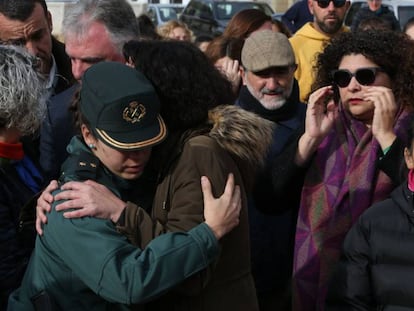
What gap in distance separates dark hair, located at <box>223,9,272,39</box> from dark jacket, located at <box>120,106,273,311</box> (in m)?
3.16

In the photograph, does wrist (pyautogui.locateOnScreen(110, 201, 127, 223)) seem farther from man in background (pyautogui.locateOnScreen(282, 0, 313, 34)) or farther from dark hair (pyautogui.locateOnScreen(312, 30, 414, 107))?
man in background (pyautogui.locateOnScreen(282, 0, 313, 34))

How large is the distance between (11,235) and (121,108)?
0.77m

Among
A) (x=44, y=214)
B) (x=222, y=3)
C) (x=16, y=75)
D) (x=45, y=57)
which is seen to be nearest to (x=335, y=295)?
(x=44, y=214)

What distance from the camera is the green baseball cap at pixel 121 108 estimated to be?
2174 mm

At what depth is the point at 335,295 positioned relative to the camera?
2699 millimetres

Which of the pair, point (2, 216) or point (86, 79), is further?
point (2, 216)

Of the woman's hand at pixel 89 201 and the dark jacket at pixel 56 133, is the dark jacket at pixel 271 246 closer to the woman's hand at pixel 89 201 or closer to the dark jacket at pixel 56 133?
the dark jacket at pixel 56 133

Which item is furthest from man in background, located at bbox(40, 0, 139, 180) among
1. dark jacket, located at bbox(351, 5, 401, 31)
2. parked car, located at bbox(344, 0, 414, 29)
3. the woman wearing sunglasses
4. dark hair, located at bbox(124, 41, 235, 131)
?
parked car, located at bbox(344, 0, 414, 29)

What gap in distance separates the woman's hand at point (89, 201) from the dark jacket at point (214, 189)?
0.44 feet

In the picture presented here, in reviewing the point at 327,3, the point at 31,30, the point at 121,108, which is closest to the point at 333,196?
the point at 121,108

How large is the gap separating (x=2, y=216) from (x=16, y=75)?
0.51 m

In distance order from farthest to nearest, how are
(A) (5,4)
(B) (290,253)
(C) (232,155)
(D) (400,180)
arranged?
1. (A) (5,4)
2. (B) (290,253)
3. (D) (400,180)
4. (C) (232,155)

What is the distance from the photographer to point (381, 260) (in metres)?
2.55

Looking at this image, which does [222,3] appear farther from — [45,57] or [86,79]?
[86,79]
